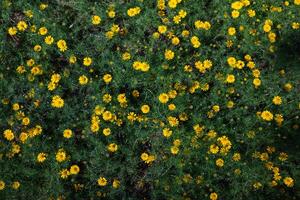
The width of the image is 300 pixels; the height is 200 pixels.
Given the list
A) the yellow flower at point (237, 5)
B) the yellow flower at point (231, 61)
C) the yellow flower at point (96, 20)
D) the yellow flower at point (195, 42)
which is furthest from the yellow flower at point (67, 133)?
the yellow flower at point (237, 5)

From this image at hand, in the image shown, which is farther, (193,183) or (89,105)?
(89,105)

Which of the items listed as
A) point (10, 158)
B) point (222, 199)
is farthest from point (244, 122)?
point (10, 158)

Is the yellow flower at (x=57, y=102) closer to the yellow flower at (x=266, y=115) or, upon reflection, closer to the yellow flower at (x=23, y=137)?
the yellow flower at (x=23, y=137)

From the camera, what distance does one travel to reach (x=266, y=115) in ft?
16.3

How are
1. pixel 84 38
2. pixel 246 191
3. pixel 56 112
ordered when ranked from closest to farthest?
pixel 246 191 → pixel 56 112 → pixel 84 38

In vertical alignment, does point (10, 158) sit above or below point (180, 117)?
below

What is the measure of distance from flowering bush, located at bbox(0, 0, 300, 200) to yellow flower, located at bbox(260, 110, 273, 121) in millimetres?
17

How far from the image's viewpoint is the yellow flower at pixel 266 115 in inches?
195

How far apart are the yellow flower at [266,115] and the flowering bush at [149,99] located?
0.02 meters

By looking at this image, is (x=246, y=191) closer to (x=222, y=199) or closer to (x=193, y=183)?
(x=222, y=199)

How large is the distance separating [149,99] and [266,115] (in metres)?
1.33

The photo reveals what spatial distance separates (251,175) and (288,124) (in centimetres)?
75

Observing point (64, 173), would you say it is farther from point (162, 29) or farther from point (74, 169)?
point (162, 29)

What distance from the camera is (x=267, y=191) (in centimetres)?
473
